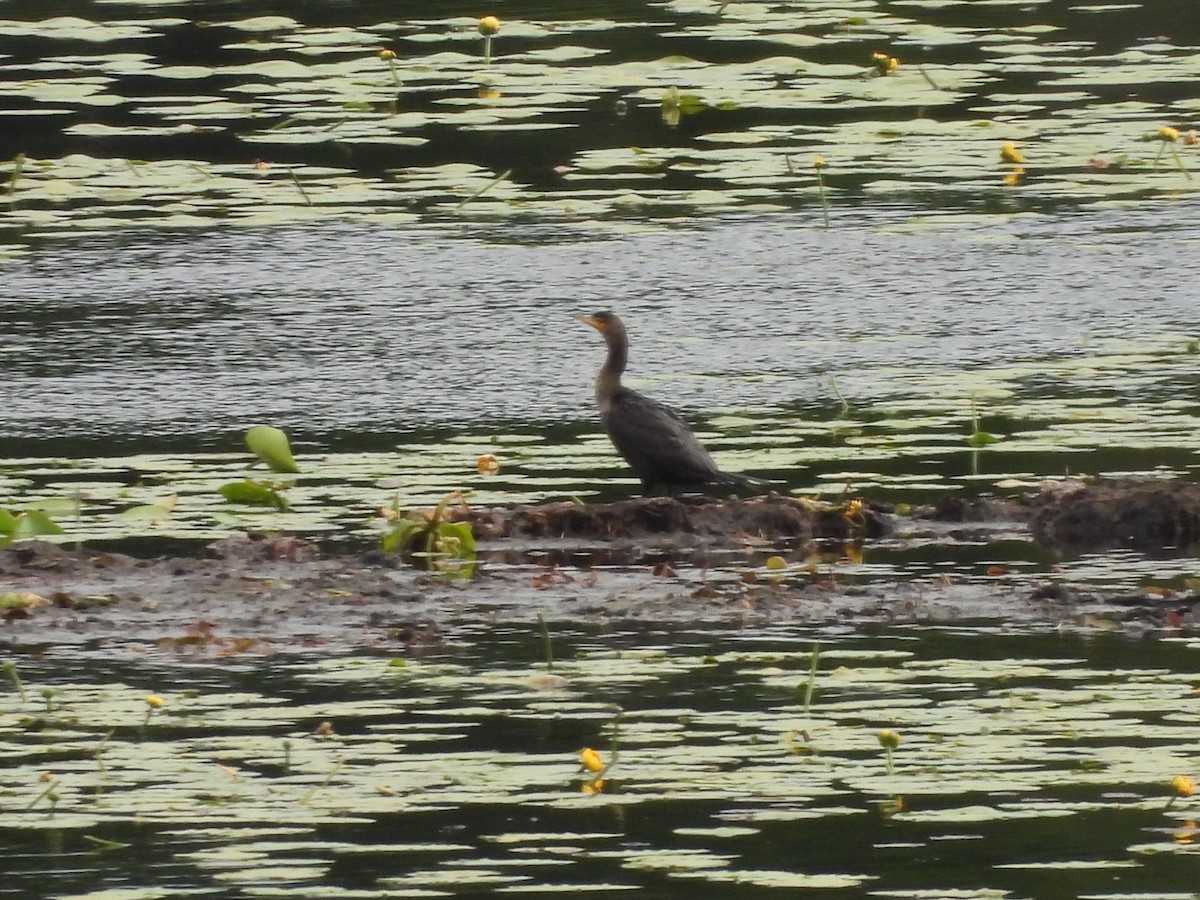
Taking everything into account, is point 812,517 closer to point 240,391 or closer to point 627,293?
point 240,391

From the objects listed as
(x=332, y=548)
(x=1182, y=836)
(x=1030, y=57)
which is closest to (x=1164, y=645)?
(x=1182, y=836)

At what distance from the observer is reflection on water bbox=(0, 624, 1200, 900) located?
5316 millimetres

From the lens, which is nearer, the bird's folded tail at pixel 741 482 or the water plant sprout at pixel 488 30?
the bird's folded tail at pixel 741 482

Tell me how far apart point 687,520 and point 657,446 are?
542 mm

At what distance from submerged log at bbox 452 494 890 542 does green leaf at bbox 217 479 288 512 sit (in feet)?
1.98

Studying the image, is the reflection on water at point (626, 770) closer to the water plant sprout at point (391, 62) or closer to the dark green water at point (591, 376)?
the dark green water at point (591, 376)

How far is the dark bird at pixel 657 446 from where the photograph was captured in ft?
29.2

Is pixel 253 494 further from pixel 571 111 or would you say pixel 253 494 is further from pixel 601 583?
pixel 571 111

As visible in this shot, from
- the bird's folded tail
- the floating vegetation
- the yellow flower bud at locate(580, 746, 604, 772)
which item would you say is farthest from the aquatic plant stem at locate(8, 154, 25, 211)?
the yellow flower bud at locate(580, 746, 604, 772)

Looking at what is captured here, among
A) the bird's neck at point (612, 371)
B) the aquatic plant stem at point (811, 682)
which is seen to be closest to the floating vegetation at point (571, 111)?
the bird's neck at point (612, 371)

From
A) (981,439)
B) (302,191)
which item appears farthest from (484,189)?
(981,439)

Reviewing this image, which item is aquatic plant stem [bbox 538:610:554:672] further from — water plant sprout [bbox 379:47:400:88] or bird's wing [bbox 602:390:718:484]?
water plant sprout [bbox 379:47:400:88]

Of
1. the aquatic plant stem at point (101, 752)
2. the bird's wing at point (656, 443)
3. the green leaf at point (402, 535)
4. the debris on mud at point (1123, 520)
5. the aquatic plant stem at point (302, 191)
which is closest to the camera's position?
the aquatic plant stem at point (101, 752)

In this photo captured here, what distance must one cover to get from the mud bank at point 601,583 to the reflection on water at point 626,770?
213mm
